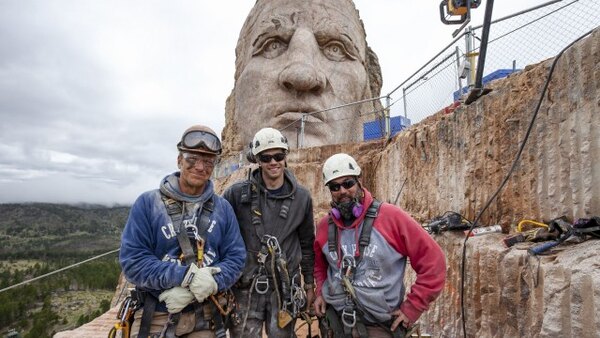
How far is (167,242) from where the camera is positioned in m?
2.87

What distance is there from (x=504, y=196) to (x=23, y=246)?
20940 centimetres

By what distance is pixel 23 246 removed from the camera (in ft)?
562

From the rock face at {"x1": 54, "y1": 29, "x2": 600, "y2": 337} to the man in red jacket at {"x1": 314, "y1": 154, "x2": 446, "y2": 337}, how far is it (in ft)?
3.03

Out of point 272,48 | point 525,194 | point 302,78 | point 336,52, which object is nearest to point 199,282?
point 525,194

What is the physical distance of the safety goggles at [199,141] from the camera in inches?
120

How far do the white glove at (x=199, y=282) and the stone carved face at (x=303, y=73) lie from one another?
913 cm

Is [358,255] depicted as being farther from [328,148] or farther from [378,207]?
[328,148]

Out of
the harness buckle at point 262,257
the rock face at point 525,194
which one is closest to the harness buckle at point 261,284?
the harness buckle at point 262,257

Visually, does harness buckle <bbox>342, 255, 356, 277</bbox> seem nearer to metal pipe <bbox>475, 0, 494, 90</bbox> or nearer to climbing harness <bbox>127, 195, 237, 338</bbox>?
climbing harness <bbox>127, 195, 237, 338</bbox>

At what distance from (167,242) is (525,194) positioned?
3.56m

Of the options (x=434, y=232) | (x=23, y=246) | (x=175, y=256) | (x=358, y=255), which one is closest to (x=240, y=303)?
(x=175, y=256)

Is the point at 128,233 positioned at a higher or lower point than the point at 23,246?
higher

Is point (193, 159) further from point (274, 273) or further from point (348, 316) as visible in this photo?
point (348, 316)

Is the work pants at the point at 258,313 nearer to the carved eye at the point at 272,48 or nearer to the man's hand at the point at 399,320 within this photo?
the man's hand at the point at 399,320
